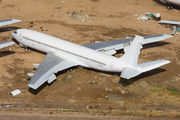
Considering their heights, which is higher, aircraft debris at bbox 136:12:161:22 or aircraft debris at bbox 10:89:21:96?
aircraft debris at bbox 136:12:161:22

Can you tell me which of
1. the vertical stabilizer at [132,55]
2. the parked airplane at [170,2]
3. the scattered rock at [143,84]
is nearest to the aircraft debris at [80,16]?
the vertical stabilizer at [132,55]

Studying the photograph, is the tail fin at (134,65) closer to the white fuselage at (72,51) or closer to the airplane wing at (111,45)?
the white fuselage at (72,51)

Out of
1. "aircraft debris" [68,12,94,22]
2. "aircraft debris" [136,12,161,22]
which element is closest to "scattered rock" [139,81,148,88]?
"aircraft debris" [68,12,94,22]

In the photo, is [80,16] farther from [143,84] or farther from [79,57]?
[143,84]

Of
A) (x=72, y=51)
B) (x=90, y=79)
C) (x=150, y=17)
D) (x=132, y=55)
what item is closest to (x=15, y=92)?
(x=72, y=51)

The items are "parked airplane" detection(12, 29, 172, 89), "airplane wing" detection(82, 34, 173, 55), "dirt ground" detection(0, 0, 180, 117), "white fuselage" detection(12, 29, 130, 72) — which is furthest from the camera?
"airplane wing" detection(82, 34, 173, 55)

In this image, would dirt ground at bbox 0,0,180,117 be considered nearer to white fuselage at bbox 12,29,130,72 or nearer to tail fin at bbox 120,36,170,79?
white fuselage at bbox 12,29,130,72

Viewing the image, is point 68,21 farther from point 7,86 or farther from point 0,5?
point 7,86
